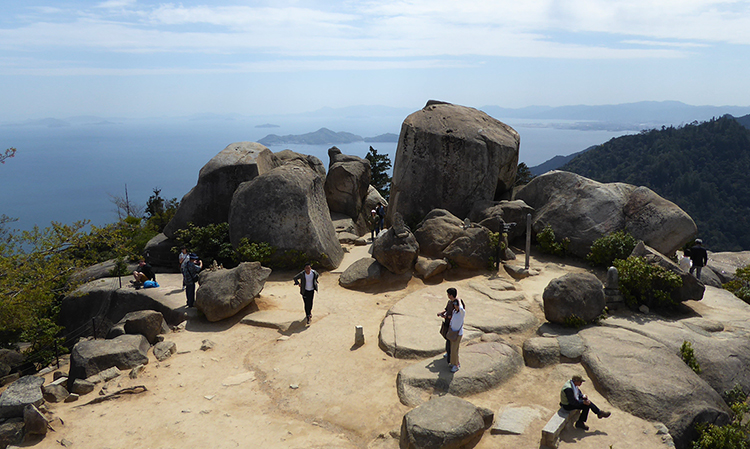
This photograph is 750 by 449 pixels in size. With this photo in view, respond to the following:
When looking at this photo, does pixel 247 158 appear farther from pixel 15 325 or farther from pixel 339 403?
pixel 339 403

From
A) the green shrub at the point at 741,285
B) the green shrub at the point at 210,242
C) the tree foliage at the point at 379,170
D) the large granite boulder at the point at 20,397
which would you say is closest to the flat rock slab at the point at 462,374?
the large granite boulder at the point at 20,397

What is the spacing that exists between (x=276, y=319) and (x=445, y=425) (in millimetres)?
8161

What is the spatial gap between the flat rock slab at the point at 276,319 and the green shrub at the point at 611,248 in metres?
12.8

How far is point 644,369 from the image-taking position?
37.1ft

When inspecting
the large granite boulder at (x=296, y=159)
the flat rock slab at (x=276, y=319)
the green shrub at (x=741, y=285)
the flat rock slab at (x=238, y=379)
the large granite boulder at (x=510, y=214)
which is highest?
the large granite boulder at (x=296, y=159)

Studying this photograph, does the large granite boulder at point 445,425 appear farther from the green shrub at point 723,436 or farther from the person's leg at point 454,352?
the green shrub at point 723,436

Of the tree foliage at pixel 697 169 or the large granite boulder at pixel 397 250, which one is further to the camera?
the tree foliage at pixel 697 169

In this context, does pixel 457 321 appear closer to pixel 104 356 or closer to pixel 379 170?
pixel 104 356

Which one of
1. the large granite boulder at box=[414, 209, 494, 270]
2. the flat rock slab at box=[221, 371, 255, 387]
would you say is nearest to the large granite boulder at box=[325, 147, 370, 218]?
the large granite boulder at box=[414, 209, 494, 270]

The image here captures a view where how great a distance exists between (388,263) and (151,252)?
1373cm

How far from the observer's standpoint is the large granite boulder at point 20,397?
10.1m

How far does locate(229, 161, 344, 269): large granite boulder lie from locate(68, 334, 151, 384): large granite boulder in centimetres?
776

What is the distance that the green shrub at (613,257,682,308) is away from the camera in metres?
15.0

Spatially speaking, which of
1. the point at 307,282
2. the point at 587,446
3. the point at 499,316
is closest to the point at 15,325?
the point at 307,282
